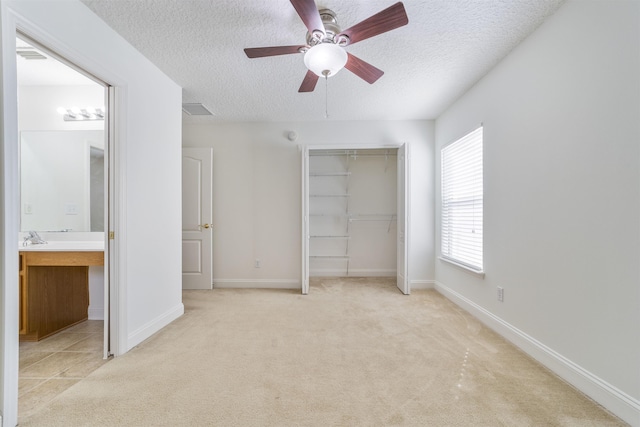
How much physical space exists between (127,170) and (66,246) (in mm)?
1153

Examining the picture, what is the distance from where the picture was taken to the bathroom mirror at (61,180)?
300 centimetres

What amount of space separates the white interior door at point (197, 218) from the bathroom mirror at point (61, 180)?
4.08 ft

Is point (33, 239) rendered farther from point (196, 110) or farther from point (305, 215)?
point (305, 215)

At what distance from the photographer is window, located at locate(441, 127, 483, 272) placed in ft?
10.4

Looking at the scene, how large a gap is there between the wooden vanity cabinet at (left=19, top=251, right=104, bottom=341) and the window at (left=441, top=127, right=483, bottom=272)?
372 centimetres

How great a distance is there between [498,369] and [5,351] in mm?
2999

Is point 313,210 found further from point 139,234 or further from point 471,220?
point 139,234

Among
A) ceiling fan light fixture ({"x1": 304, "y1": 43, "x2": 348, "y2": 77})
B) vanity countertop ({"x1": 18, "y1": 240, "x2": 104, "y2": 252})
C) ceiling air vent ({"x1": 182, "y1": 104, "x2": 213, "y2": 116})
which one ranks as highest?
ceiling air vent ({"x1": 182, "y1": 104, "x2": 213, "y2": 116})

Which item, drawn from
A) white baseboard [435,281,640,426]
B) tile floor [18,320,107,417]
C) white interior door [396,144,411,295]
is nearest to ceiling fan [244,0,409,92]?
white interior door [396,144,411,295]

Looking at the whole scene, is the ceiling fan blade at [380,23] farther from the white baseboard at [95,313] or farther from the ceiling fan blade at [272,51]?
the white baseboard at [95,313]

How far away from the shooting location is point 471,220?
3.33m

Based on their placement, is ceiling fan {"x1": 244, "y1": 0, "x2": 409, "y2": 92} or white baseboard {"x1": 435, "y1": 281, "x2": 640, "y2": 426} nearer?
white baseboard {"x1": 435, "y1": 281, "x2": 640, "y2": 426}

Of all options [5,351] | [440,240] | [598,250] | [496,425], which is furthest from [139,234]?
[440,240]

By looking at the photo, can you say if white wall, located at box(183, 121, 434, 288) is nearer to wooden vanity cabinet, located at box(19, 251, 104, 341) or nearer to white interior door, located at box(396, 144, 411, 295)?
white interior door, located at box(396, 144, 411, 295)
